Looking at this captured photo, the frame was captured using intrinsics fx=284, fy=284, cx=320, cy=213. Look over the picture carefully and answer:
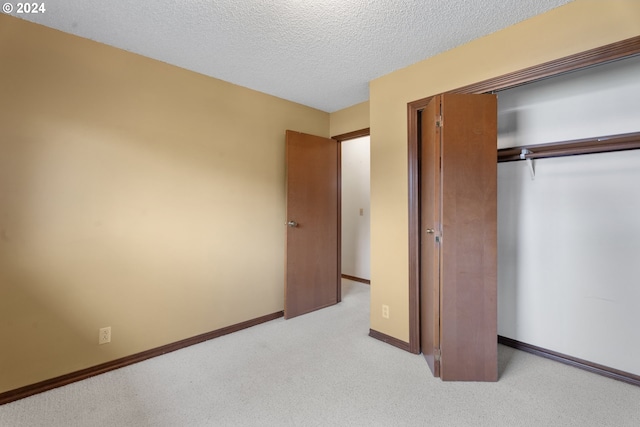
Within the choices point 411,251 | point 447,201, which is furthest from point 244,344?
point 447,201

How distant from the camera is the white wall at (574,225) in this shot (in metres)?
2.01

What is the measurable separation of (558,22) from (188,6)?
225 centimetres

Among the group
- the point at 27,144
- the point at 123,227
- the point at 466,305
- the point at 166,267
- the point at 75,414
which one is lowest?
the point at 75,414

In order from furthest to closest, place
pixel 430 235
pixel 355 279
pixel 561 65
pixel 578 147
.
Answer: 1. pixel 355 279
2. pixel 430 235
3. pixel 578 147
4. pixel 561 65

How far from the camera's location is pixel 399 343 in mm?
2451

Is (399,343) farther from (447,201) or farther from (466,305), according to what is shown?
(447,201)

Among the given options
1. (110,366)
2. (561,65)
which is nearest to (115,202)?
(110,366)

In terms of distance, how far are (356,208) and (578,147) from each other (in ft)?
10.2

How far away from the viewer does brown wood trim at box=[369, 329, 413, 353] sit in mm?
2414

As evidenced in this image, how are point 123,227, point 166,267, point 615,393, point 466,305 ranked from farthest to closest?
point 166,267 < point 123,227 < point 466,305 < point 615,393

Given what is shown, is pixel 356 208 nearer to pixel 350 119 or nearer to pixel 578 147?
pixel 350 119

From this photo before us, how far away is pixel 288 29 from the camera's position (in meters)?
1.92

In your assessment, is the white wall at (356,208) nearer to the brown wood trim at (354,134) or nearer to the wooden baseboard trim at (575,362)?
the brown wood trim at (354,134)

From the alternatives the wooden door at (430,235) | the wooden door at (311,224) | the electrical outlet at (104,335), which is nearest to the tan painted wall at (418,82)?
the wooden door at (430,235)
